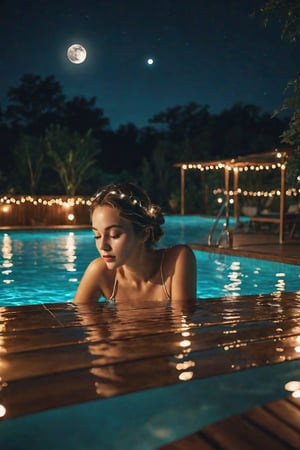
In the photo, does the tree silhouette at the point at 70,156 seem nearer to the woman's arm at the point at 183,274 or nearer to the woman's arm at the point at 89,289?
the woman's arm at the point at 89,289

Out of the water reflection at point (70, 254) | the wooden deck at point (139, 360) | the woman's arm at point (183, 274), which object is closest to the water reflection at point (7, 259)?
the water reflection at point (70, 254)

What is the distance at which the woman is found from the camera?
9.25 feet

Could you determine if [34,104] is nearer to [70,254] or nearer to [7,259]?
[70,254]

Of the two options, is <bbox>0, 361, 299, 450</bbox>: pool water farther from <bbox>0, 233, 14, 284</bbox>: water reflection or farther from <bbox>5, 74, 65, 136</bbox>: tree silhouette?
<bbox>5, 74, 65, 136</bbox>: tree silhouette

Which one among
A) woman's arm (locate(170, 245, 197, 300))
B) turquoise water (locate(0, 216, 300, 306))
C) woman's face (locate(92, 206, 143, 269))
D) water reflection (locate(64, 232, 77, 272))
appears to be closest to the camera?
woman's face (locate(92, 206, 143, 269))

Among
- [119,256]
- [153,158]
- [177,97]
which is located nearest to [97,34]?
[153,158]

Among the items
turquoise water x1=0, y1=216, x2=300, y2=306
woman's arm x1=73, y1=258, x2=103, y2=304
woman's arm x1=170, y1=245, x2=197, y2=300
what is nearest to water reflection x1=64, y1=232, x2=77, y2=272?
turquoise water x1=0, y1=216, x2=300, y2=306

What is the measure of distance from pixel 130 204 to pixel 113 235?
0.63ft

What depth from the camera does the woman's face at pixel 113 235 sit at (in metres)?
2.79

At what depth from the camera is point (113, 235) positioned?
2.83 metres

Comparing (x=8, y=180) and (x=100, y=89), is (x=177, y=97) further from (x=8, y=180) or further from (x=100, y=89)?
(x=8, y=180)

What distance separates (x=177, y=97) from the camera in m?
38.2

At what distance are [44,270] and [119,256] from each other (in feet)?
24.8

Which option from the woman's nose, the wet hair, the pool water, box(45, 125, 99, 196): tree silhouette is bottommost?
the pool water
